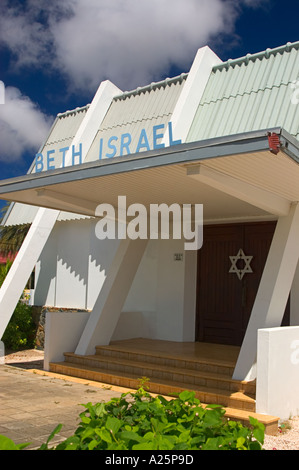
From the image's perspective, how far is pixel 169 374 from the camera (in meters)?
7.73

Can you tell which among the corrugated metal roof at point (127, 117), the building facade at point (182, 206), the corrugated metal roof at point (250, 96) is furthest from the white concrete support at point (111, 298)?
the corrugated metal roof at point (127, 117)

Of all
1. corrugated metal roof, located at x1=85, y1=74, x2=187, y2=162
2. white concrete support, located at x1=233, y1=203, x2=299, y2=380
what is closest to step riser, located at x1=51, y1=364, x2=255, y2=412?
white concrete support, located at x1=233, y1=203, x2=299, y2=380

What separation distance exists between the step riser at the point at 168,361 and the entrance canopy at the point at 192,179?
102 inches

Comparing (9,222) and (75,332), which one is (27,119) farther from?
(75,332)

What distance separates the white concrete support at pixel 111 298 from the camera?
944cm

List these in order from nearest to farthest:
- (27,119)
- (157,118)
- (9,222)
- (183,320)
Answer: (183,320)
(157,118)
(9,222)
(27,119)

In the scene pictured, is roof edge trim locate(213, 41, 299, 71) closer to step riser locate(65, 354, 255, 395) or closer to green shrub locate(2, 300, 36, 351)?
step riser locate(65, 354, 255, 395)

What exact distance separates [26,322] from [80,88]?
32.4 feet

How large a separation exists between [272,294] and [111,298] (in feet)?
12.3

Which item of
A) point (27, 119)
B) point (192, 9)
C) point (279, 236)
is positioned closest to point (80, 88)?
point (27, 119)

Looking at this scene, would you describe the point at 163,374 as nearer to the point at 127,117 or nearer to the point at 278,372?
the point at 278,372

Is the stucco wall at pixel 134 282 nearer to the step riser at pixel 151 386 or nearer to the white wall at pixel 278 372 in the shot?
the step riser at pixel 151 386

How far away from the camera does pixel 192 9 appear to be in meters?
9.36
